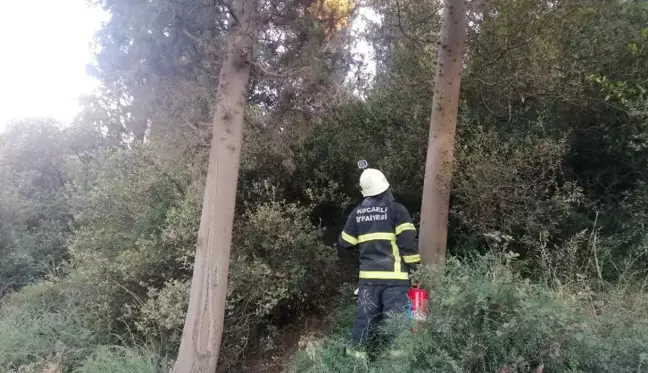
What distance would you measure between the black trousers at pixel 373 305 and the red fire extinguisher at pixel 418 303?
0.35 feet

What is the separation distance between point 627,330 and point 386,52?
5572 mm

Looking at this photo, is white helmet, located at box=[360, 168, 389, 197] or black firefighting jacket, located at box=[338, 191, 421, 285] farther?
white helmet, located at box=[360, 168, 389, 197]

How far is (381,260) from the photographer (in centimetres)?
511

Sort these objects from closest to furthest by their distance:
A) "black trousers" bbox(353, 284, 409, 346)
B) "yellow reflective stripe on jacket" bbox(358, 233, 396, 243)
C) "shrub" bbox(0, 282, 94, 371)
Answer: "black trousers" bbox(353, 284, 409, 346), "yellow reflective stripe on jacket" bbox(358, 233, 396, 243), "shrub" bbox(0, 282, 94, 371)

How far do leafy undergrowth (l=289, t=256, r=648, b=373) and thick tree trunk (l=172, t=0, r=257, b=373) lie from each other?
2040mm

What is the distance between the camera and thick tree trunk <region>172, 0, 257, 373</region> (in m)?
5.48

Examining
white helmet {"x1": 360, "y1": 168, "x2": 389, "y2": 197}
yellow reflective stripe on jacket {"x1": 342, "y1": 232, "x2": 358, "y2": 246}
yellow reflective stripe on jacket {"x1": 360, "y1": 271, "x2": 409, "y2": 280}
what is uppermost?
white helmet {"x1": 360, "y1": 168, "x2": 389, "y2": 197}

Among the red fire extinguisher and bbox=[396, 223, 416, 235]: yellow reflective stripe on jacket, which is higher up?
bbox=[396, 223, 416, 235]: yellow reflective stripe on jacket

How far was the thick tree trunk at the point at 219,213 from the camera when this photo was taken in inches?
216

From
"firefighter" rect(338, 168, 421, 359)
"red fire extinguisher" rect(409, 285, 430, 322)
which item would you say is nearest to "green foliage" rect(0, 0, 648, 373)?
"firefighter" rect(338, 168, 421, 359)

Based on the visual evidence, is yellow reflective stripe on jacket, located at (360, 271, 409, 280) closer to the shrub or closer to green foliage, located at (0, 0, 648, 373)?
green foliage, located at (0, 0, 648, 373)

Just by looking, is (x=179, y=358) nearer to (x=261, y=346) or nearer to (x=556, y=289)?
(x=261, y=346)

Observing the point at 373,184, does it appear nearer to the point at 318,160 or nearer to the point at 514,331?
the point at 514,331

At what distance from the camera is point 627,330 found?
3.96 metres
